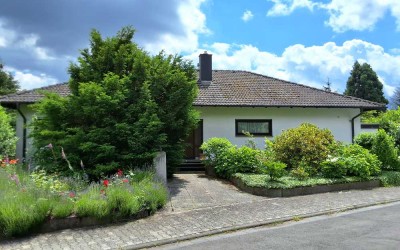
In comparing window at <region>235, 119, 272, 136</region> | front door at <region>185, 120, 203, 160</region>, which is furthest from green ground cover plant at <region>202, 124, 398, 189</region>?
window at <region>235, 119, 272, 136</region>

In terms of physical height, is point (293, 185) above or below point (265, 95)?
below

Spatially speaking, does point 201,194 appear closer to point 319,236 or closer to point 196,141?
point 319,236

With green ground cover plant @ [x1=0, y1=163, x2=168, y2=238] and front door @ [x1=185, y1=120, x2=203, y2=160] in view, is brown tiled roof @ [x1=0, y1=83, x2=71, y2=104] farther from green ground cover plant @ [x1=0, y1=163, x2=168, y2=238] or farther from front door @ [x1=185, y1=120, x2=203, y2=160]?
green ground cover plant @ [x1=0, y1=163, x2=168, y2=238]

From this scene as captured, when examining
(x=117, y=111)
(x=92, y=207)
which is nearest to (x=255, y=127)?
(x=117, y=111)

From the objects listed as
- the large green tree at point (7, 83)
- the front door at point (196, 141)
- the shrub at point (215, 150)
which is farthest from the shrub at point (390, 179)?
the large green tree at point (7, 83)

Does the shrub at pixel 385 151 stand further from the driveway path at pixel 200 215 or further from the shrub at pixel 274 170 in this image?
the shrub at pixel 274 170

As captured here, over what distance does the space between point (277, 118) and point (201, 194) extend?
28.8 feet

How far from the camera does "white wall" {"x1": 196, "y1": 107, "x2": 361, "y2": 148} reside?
56.4 ft

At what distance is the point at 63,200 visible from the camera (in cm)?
719

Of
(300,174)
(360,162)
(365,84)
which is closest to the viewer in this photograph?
(300,174)

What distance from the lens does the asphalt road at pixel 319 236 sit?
572 cm

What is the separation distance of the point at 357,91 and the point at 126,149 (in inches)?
1606

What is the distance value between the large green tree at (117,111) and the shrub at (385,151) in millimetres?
6886

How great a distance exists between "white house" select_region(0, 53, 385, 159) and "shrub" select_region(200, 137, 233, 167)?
3.19m
